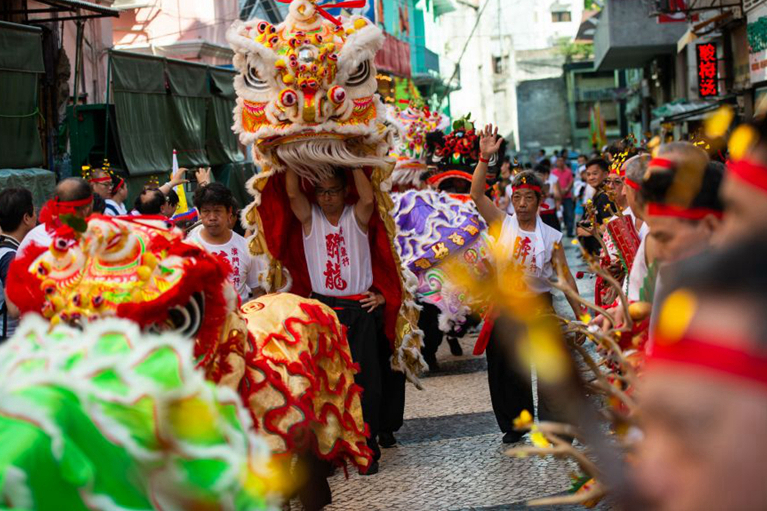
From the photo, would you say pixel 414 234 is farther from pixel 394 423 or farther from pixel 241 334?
pixel 241 334

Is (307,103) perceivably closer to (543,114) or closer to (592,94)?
(592,94)

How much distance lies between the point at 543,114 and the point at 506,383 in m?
48.6

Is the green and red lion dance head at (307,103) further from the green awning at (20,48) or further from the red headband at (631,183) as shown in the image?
the green awning at (20,48)

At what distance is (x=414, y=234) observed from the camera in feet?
30.8

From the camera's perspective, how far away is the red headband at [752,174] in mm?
1222

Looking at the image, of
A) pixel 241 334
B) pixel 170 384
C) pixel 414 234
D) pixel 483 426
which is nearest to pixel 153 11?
pixel 414 234

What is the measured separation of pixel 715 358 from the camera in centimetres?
110

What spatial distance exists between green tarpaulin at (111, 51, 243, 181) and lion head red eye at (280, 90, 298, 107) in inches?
335

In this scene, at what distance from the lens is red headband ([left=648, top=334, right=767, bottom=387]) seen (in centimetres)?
108

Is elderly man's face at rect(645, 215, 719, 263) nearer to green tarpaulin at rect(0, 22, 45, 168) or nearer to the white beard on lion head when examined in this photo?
the white beard on lion head

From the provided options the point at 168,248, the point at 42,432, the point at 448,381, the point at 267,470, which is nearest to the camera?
the point at 42,432

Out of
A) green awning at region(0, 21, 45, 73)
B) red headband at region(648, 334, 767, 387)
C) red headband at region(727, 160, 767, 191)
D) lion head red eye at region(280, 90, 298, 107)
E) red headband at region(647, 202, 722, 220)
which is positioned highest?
green awning at region(0, 21, 45, 73)

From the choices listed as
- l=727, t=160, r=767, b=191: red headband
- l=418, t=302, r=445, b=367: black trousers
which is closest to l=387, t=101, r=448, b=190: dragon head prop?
l=418, t=302, r=445, b=367: black trousers

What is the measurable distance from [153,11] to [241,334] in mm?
17681
